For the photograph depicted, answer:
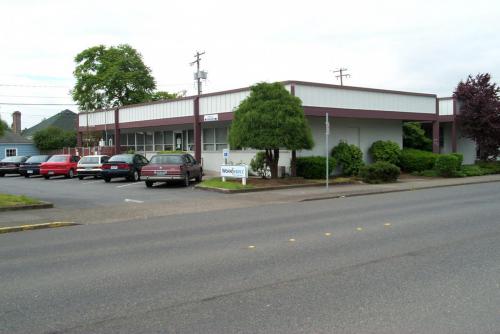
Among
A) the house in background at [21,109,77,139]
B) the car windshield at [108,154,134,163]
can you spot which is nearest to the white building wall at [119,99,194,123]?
the car windshield at [108,154,134,163]

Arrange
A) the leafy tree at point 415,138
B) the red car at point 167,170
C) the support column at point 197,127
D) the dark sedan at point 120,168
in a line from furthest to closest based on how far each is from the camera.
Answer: the leafy tree at point 415,138, the support column at point 197,127, the dark sedan at point 120,168, the red car at point 167,170

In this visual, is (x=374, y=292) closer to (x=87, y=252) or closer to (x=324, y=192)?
(x=87, y=252)

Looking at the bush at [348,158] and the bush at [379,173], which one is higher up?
the bush at [348,158]

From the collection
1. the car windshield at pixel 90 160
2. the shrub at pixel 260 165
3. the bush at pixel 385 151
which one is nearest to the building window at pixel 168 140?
the car windshield at pixel 90 160

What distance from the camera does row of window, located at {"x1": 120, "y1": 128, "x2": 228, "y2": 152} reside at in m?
29.6

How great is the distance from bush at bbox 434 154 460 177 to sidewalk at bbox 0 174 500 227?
5536 mm

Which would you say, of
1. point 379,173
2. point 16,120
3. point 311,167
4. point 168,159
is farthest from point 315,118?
point 16,120

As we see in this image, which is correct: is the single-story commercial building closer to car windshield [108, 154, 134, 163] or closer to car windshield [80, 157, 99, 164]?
car windshield [108, 154, 134, 163]

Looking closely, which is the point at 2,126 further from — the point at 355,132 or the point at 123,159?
the point at 355,132

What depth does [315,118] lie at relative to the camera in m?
26.1

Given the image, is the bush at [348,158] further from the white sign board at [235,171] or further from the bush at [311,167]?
the white sign board at [235,171]

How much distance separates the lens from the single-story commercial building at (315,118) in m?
24.9

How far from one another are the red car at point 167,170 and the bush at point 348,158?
26.4ft

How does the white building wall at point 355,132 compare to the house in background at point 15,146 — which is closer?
the white building wall at point 355,132
